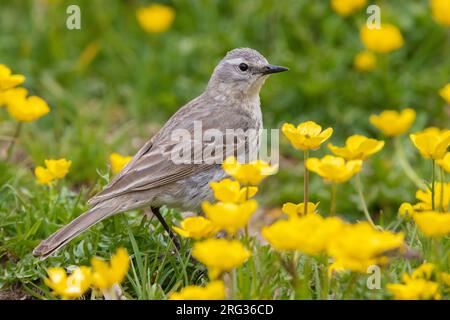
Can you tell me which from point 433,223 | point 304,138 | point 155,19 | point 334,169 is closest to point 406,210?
point 304,138

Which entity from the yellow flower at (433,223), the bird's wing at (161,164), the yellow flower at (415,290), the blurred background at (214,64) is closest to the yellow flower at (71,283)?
the bird's wing at (161,164)

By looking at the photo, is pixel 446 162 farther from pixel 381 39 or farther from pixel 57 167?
pixel 381 39

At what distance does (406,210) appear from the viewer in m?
5.84

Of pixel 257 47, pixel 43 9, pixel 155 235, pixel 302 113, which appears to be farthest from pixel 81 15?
pixel 155 235

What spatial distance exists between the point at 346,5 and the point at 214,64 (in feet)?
5.11

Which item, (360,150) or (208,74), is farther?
(208,74)

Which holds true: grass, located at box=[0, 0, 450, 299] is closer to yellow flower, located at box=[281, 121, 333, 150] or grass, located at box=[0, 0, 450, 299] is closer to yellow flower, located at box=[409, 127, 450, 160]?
yellow flower, located at box=[409, 127, 450, 160]

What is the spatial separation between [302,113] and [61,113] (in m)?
2.57

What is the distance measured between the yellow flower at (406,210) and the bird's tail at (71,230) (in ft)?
6.13

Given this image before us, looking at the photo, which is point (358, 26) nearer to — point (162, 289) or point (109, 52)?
point (109, 52)

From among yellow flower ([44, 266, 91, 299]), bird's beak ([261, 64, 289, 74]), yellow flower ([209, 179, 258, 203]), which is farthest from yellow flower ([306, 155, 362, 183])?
bird's beak ([261, 64, 289, 74])

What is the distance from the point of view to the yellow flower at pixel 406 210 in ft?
18.4

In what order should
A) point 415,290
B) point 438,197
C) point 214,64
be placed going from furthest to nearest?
point 214,64
point 438,197
point 415,290

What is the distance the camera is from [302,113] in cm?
961
